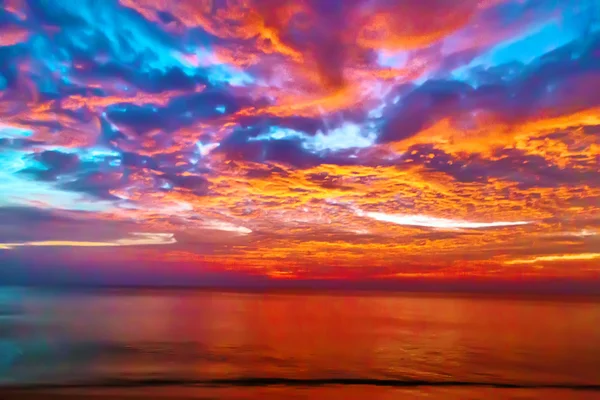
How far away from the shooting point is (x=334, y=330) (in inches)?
1339

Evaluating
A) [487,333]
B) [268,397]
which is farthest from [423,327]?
[268,397]

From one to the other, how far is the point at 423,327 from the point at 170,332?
65.7 ft

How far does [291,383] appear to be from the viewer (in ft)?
56.1

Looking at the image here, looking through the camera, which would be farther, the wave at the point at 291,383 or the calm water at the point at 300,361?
the calm water at the point at 300,361

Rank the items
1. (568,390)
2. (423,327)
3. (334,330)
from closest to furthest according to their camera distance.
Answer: (568,390) → (334,330) → (423,327)

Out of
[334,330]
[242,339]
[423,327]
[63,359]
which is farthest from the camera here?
[423,327]

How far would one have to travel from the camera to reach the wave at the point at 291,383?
16.3 meters

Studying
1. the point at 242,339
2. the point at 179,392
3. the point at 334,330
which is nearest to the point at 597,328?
the point at 334,330

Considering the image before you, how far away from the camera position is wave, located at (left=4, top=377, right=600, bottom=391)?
53.5ft

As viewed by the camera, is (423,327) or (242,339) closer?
(242,339)

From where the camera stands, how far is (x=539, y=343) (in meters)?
29.3

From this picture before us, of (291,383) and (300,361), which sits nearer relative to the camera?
(291,383)

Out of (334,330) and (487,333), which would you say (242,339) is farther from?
(487,333)

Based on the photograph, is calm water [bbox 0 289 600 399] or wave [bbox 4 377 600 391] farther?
calm water [bbox 0 289 600 399]
